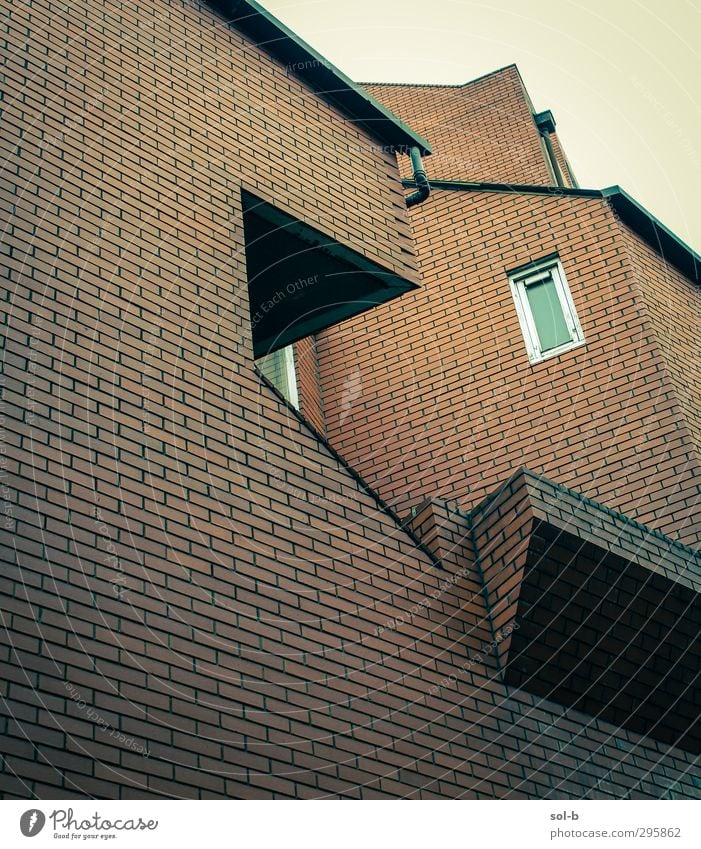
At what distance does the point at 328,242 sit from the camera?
407 inches

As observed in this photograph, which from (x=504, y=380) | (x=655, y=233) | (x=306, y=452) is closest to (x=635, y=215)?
(x=655, y=233)

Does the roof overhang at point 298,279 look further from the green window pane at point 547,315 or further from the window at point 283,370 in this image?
the green window pane at point 547,315

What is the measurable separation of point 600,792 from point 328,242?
16.6 ft

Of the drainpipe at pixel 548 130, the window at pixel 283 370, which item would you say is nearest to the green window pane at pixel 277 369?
the window at pixel 283 370

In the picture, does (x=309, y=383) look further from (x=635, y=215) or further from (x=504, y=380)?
(x=635, y=215)

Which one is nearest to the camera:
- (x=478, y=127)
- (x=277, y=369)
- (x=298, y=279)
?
(x=298, y=279)

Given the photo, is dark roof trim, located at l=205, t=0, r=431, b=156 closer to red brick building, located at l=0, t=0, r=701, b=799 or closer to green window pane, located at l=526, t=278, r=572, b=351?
red brick building, located at l=0, t=0, r=701, b=799

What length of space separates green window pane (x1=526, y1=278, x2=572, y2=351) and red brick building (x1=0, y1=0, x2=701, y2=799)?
0.04 meters

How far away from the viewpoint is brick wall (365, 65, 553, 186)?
15.7m

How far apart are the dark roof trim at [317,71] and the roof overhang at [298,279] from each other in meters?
1.82

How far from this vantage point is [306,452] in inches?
342

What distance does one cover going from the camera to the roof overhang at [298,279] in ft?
33.4

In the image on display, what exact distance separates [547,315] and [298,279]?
320cm
